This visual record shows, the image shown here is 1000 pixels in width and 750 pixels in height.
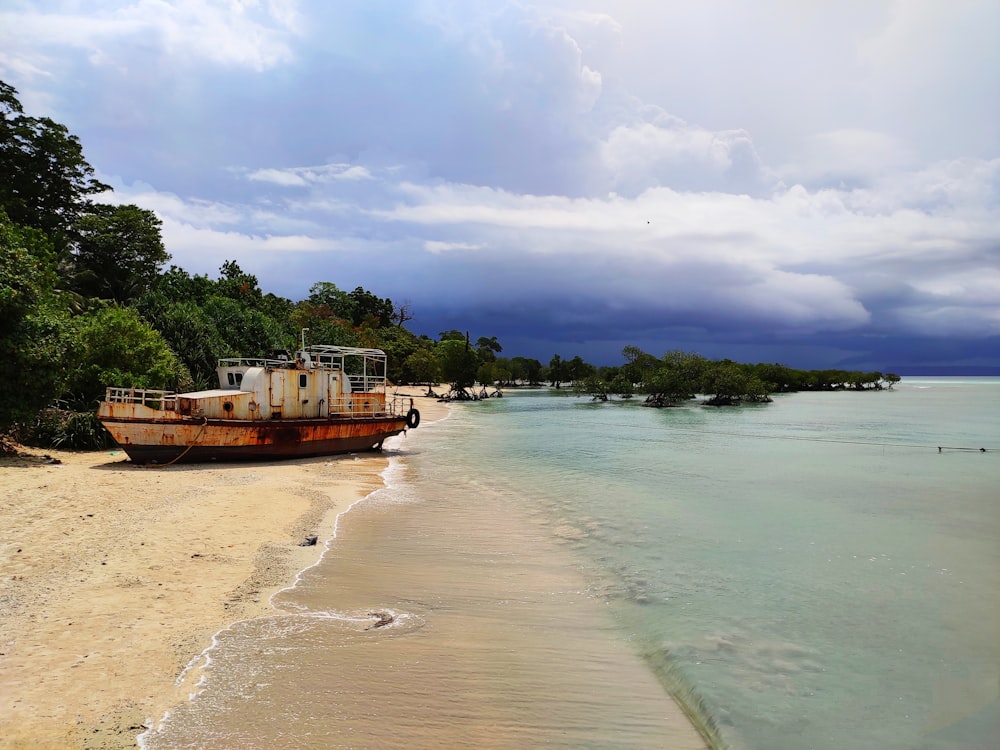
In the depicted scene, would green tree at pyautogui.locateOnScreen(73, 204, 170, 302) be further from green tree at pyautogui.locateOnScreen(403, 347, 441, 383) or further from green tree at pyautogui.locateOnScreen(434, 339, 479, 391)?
green tree at pyautogui.locateOnScreen(403, 347, 441, 383)

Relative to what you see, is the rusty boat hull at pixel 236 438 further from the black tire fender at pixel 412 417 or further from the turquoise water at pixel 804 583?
Answer: the turquoise water at pixel 804 583

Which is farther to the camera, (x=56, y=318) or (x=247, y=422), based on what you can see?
(x=247, y=422)

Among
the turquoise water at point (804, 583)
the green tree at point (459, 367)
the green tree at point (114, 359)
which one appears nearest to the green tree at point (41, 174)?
the green tree at point (114, 359)

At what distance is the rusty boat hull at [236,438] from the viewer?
16000mm

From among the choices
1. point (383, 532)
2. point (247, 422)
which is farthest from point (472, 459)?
point (383, 532)

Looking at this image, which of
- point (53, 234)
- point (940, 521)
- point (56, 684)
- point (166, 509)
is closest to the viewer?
point (56, 684)

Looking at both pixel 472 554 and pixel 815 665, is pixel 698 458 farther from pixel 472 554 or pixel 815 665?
pixel 815 665

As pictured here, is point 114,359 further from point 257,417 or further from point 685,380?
point 685,380

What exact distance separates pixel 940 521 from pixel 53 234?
4191 centimetres

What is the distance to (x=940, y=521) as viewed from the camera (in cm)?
1395

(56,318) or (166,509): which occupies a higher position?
(56,318)

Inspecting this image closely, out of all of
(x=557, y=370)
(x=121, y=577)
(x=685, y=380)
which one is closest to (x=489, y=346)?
(x=557, y=370)

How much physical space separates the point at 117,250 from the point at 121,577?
40.4 metres

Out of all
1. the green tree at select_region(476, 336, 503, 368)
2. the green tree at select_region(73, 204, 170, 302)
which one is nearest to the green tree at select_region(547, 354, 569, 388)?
the green tree at select_region(476, 336, 503, 368)
